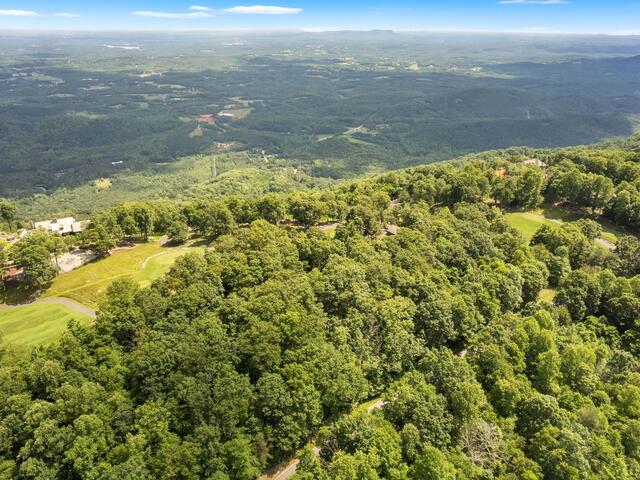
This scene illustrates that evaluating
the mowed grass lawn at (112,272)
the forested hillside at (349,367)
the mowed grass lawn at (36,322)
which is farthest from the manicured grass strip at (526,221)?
the mowed grass lawn at (36,322)

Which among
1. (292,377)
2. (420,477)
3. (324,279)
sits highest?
(324,279)

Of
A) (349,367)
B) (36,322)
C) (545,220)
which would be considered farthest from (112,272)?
(545,220)

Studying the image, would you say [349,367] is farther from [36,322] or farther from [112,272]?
[112,272]

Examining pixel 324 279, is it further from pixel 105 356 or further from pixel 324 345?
pixel 105 356

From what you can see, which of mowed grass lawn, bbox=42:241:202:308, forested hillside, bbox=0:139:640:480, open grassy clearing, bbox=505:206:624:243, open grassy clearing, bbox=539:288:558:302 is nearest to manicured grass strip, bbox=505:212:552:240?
open grassy clearing, bbox=505:206:624:243

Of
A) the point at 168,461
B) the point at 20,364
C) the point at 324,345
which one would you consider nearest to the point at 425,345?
the point at 324,345

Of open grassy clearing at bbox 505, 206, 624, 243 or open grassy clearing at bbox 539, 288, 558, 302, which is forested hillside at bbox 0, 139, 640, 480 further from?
open grassy clearing at bbox 505, 206, 624, 243

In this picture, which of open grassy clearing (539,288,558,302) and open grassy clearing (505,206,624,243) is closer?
open grassy clearing (539,288,558,302)
